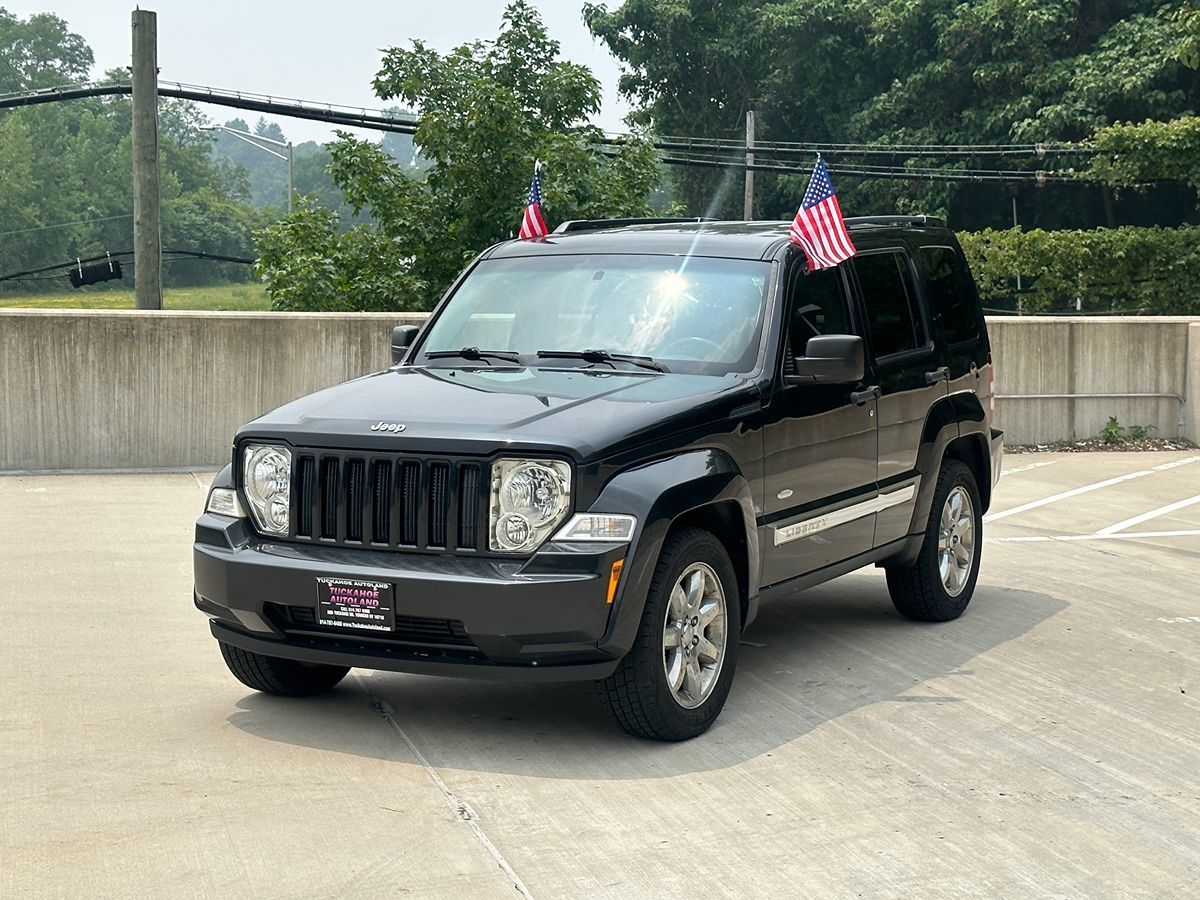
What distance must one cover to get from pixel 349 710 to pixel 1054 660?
325 centimetres

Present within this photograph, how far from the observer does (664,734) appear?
6.25 metres

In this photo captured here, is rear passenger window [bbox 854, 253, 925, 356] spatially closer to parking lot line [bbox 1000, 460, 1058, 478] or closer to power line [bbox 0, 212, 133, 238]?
parking lot line [bbox 1000, 460, 1058, 478]

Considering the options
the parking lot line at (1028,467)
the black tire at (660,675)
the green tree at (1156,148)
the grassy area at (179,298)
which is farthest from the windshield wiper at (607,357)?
the grassy area at (179,298)

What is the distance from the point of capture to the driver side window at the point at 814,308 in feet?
24.2

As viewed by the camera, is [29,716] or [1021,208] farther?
[1021,208]

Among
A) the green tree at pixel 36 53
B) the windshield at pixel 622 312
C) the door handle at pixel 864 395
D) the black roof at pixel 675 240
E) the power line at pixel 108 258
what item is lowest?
the door handle at pixel 864 395

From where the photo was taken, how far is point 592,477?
5969 mm

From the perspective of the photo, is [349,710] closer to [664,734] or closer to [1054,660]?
[664,734]

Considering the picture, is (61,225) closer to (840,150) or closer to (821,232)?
(840,150)

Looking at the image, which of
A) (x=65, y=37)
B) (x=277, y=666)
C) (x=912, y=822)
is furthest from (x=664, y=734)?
Answer: (x=65, y=37)

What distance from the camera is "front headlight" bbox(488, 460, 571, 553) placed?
19.6 feet

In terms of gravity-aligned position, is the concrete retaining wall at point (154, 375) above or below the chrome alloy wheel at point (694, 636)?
above

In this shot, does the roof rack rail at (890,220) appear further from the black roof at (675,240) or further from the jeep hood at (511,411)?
the jeep hood at (511,411)

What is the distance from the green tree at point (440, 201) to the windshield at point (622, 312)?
12.8 m
